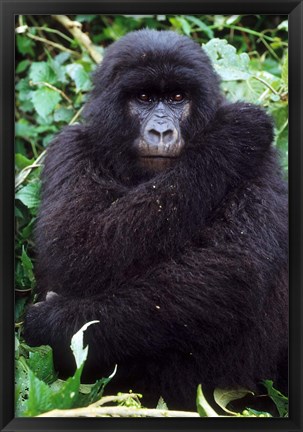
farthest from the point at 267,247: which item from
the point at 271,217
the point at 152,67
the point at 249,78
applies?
the point at 249,78

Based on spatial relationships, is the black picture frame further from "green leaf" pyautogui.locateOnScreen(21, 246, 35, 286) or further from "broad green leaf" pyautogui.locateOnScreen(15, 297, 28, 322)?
"green leaf" pyautogui.locateOnScreen(21, 246, 35, 286)

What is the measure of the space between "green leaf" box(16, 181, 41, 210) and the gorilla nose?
1.73 feet

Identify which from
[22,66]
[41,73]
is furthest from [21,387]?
[41,73]

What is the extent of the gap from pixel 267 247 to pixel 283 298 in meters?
0.19

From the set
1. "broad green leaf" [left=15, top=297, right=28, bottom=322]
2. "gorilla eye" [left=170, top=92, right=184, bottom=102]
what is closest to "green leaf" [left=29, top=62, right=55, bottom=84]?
"gorilla eye" [left=170, top=92, right=184, bottom=102]

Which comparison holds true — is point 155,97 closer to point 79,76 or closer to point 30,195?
point 30,195

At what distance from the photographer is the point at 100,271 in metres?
2.80

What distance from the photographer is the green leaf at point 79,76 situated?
3.66 meters

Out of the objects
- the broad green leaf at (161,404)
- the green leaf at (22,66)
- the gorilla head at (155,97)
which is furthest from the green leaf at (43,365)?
the green leaf at (22,66)

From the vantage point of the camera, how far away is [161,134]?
2.87 metres

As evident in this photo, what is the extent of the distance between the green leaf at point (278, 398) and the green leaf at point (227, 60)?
1.21 meters

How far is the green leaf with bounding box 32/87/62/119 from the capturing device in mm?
3498

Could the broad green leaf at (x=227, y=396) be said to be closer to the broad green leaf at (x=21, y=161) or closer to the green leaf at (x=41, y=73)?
the broad green leaf at (x=21, y=161)

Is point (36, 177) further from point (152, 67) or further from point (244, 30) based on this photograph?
point (244, 30)
